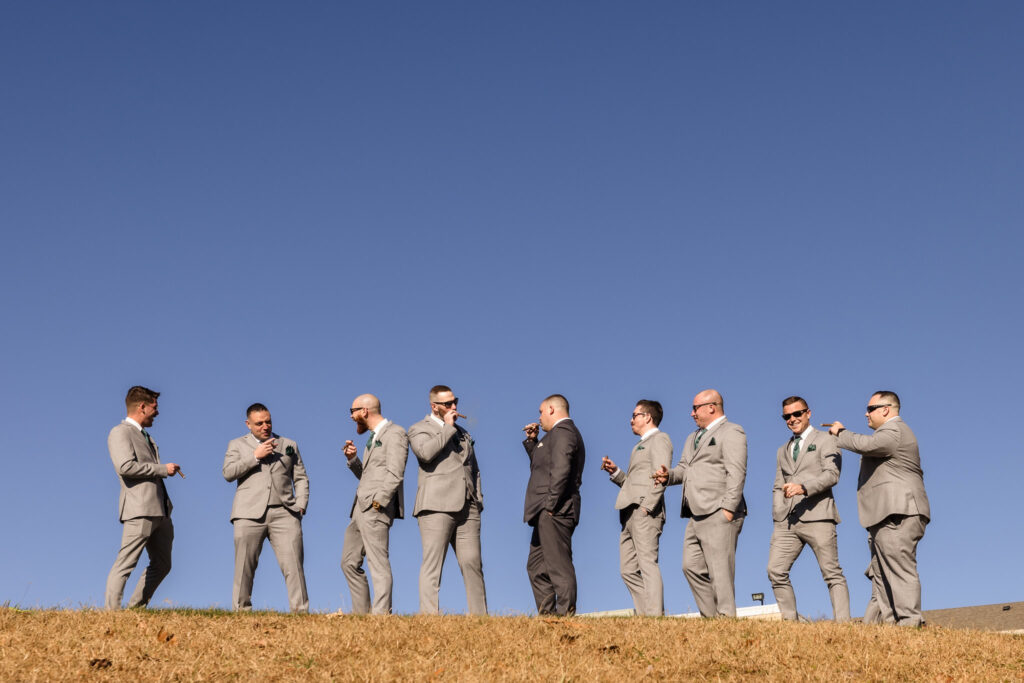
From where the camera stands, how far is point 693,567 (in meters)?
12.6

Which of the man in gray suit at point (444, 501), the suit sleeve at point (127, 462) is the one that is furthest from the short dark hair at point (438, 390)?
the suit sleeve at point (127, 462)

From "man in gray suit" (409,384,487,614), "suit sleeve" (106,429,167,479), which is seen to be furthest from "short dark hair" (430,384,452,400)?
"suit sleeve" (106,429,167,479)

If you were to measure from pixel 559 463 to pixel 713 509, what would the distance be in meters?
1.86

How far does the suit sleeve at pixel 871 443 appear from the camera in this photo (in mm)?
12211

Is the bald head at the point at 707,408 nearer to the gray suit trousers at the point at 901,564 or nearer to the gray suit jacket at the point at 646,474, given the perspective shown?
the gray suit jacket at the point at 646,474

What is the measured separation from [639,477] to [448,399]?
2.47m

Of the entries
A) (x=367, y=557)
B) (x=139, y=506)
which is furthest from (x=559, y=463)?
(x=139, y=506)

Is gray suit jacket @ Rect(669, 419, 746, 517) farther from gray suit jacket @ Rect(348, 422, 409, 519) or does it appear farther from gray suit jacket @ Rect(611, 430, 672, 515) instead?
gray suit jacket @ Rect(348, 422, 409, 519)

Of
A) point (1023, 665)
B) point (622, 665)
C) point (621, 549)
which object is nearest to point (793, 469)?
point (621, 549)

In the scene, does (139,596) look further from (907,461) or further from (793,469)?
(907,461)

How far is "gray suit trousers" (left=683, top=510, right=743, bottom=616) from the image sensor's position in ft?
40.4

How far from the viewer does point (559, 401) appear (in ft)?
42.5

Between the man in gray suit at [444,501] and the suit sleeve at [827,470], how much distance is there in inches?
156

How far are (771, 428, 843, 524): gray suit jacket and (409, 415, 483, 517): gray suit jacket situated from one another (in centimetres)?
379
